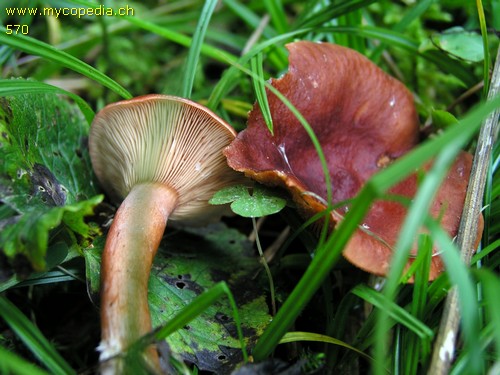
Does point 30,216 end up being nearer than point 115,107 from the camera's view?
Yes

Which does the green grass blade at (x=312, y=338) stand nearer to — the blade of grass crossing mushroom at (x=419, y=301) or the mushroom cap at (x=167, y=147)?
the blade of grass crossing mushroom at (x=419, y=301)

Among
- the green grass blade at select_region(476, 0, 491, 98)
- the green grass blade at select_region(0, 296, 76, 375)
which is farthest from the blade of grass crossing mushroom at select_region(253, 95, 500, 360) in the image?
the green grass blade at select_region(476, 0, 491, 98)

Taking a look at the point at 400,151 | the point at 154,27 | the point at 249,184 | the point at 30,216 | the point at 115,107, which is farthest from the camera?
the point at 154,27

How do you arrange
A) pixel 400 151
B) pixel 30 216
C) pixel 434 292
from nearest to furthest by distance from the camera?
1. pixel 30 216
2. pixel 434 292
3. pixel 400 151

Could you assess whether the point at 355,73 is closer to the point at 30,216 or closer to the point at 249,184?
the point at 249,184

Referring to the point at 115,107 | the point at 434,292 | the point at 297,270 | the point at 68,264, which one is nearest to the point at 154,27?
the point at 115,107

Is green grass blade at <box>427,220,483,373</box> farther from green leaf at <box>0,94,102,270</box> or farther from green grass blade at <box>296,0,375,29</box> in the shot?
green grass blade at <box>296,0,375,29</box>

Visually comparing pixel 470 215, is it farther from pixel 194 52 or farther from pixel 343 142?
pixel 194 52

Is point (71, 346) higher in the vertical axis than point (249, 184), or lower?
lower

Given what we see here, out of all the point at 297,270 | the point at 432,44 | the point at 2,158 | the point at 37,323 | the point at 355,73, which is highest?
the point at 432,44
